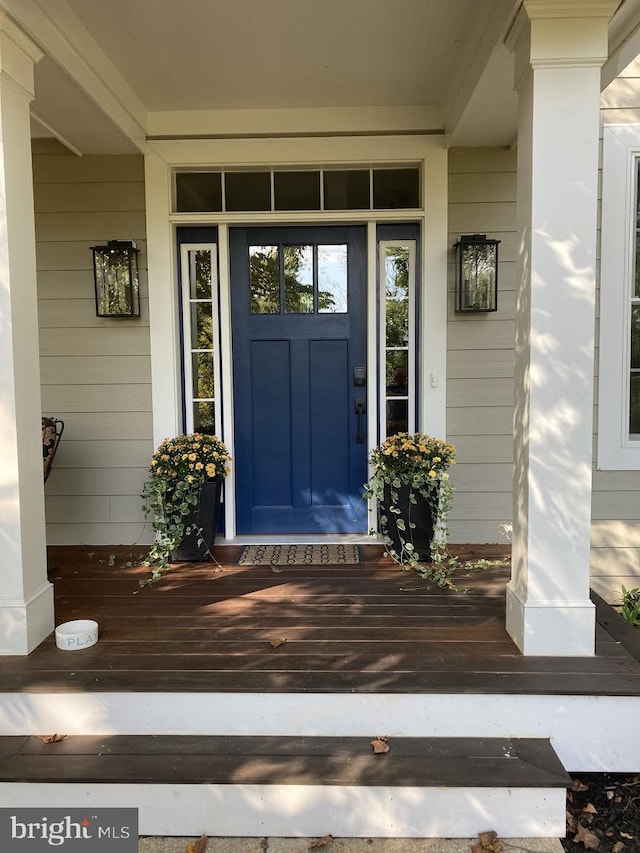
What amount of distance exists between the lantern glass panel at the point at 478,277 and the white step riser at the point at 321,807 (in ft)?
7.96

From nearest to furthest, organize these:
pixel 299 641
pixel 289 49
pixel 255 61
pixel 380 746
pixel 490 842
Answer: pixel 490 842
pixel 380 746
pixel 299 641
pixel 289 49
pixel 255 61

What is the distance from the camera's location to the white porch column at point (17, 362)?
2.17 metres

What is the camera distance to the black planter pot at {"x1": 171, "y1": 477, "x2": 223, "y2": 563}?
3.26 meters

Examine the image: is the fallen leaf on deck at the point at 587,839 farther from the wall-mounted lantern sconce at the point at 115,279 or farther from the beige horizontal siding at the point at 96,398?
the wall-mounted lantern sconce at the point at 115,279

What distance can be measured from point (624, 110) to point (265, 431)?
8.76 ft

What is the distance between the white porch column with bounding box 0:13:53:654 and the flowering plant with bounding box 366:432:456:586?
5.54 ft

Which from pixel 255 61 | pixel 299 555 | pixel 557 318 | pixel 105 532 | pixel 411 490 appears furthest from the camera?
pixel 105 532

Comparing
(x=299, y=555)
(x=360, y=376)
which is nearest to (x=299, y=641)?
(x=299, y=555)

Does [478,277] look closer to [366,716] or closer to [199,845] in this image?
[366,716]

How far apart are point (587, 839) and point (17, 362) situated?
250 cm

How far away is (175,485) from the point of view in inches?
126

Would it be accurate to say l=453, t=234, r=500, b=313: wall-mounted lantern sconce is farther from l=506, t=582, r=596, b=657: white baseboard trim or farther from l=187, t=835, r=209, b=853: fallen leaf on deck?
l=187, t=835, r=209, b=853: fallen leaf on deck

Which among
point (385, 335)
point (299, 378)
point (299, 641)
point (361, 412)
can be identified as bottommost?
point (299, 641)

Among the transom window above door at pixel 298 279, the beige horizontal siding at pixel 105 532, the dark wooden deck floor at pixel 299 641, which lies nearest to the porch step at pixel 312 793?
the dark wooden deck floor at pixel 299 641
